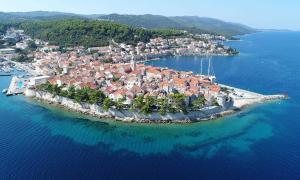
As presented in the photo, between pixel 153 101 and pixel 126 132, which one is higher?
pixel 153 101

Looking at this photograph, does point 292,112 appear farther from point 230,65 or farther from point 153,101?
point 230,65

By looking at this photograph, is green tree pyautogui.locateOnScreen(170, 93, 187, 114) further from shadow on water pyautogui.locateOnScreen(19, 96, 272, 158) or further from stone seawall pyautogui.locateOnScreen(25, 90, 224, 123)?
shadow on water pyautogui.locateOnScreen(19, 96, 272, 158)

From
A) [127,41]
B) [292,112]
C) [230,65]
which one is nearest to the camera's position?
[292,112]

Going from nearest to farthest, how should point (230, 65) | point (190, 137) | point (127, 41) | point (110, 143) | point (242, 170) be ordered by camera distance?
point (242, 170), point (110, 143), point (190, 137), point (230, 65), point (127, 41)

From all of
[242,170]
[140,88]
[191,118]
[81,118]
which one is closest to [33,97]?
[81,118]

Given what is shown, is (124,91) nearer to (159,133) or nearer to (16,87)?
(159,133)

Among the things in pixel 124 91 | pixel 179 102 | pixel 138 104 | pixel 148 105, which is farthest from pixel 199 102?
pixel 124 91

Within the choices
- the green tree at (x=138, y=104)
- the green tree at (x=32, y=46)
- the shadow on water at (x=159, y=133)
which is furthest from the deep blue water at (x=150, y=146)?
the green tree at (x=32, y=46)

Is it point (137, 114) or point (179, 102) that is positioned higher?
point (179, 102)

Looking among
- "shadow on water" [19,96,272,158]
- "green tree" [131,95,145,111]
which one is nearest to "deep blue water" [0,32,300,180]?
"shadow on water" [19,96,272,158]
